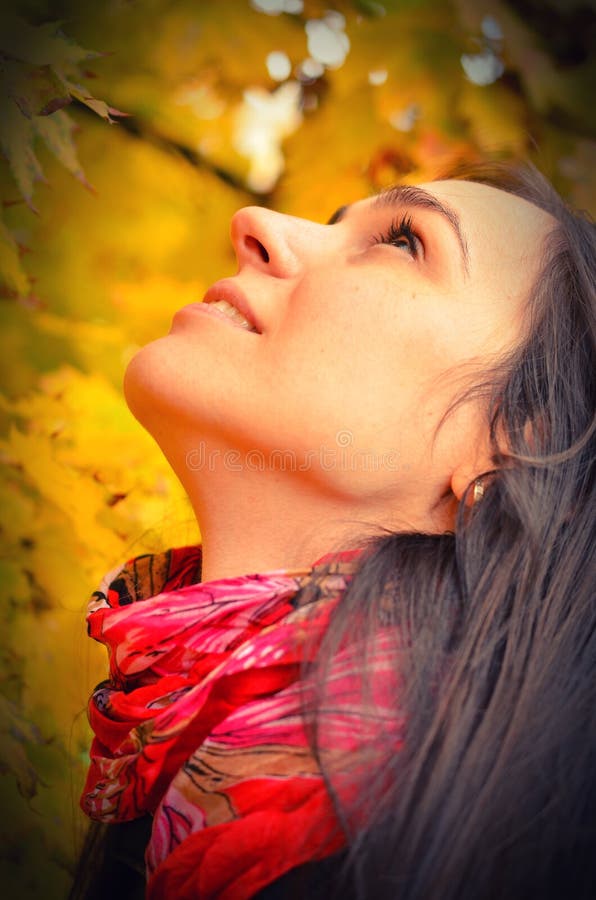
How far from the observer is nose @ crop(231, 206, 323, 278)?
1084mm

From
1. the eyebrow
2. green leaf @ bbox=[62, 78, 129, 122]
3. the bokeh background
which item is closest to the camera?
green leaf @ bbox=[62, 78, 129, 122]

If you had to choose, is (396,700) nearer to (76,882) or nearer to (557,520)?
(557,520)

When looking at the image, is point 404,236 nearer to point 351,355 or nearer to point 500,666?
point 351,355

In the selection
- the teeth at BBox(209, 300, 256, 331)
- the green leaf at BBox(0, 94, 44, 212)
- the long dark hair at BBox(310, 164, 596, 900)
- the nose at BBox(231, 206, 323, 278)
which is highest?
the green leaf at BBox(0, 94, 44, 212)

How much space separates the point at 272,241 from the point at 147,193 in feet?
1.57

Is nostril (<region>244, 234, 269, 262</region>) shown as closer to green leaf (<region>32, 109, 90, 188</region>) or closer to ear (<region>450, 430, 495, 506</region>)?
green leaf (<region>32, 109, 90, 188</region>)

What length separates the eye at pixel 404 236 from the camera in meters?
1.07

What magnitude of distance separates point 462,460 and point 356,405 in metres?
0.16

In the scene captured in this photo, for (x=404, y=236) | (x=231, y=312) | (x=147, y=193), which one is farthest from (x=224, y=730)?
(x=147, y=193)

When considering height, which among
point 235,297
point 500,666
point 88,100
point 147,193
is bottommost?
point 500,666

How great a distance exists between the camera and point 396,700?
795 mm

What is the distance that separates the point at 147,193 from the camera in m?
1.46

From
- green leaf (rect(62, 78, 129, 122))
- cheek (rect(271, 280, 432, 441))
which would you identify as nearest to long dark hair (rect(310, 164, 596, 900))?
cheek (rect(271, 280, 432, 441))

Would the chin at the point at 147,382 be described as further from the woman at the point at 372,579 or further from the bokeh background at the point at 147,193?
the bokeh background at the point at 147,193
